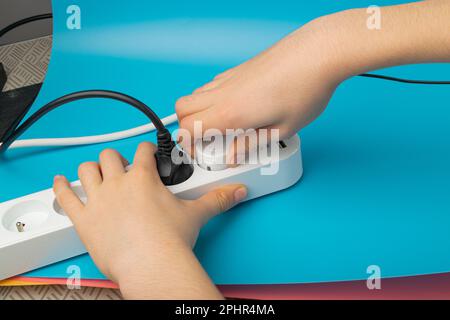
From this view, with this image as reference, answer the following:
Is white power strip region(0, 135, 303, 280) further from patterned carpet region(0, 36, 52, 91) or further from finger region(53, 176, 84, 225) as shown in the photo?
patterned carpet region(0, 36, 52, 91)

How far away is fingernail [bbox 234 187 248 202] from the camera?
578 millimetres

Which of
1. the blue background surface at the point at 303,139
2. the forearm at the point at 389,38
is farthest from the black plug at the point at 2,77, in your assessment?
the forearm at the point at 389,38

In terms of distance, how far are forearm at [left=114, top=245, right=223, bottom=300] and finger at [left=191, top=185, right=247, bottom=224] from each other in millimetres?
76

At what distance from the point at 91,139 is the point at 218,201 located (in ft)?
0.83

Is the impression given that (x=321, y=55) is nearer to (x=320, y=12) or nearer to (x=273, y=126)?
(x=273, y=126)

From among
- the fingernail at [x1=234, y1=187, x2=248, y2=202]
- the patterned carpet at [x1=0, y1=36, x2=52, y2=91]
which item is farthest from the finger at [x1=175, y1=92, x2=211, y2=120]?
the patterned carpet at [x1=0, y1=36, x2=52, y2=91]

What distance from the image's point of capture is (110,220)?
50 centimetres

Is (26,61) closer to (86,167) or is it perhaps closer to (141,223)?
(86,167)

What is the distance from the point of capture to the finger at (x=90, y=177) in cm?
54

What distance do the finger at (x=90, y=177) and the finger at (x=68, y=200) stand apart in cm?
1

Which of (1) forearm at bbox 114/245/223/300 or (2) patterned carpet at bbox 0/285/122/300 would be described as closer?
(1) forearm at bbox 114/245/223/300

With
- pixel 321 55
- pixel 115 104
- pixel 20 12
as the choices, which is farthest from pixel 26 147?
pixel 20 12

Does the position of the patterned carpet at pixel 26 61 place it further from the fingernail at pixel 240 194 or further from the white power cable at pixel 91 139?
the fingernail at pixel 240 194

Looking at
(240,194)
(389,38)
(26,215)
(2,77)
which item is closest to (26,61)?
(2,77)
